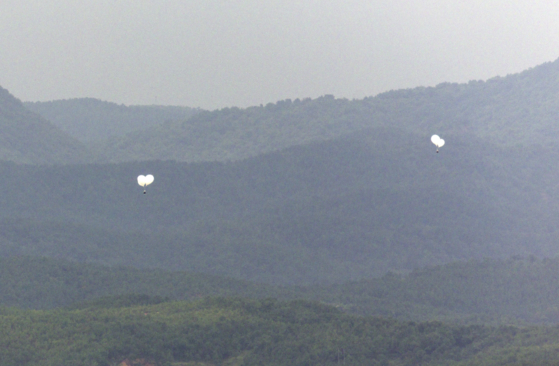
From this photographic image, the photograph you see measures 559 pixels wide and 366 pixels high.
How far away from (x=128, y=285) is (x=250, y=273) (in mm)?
26860

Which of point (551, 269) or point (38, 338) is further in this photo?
point (551, 269)

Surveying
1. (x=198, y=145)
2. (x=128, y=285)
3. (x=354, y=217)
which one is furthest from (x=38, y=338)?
(x=198, y=145)

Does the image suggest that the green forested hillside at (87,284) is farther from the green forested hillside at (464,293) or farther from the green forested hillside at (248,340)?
the green forested hillside at (248,340)

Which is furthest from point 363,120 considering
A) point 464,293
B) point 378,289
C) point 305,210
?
point 464,293


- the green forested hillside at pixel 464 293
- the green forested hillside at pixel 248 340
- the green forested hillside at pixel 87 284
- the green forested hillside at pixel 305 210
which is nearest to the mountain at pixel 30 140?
the green forested hillside at pixel 305 210

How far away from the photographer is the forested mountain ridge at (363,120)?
142 metres

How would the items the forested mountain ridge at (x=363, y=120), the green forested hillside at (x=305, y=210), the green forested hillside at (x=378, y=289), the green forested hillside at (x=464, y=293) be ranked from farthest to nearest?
the forested mountain ridge at (x=363, y=120), the green forested hillside at (x=305, y=210), the green forested hillside at (x=464, y=293), the green forested hillside at (x=378, y=289)

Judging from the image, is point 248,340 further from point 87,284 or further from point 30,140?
point 30,140

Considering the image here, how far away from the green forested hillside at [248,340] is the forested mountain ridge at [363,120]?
101163 mm

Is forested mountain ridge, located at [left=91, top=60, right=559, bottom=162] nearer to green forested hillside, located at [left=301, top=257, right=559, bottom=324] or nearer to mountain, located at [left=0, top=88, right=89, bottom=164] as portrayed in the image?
mountain, located at [left=0, top=88, right=89, bottom=164]

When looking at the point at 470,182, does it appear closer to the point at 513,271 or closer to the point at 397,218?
the point at 397,218

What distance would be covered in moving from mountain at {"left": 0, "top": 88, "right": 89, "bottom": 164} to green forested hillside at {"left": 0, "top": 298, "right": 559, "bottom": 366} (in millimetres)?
88759

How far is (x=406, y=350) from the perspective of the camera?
3353 cm

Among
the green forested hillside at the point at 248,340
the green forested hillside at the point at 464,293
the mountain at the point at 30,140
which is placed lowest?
the green forested hillside at the point at 464,293
